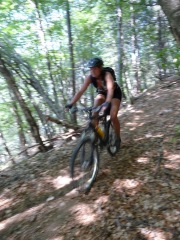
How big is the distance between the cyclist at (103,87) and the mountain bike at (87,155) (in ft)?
1.19

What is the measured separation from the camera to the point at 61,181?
18.4ft

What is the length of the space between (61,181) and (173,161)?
256cm

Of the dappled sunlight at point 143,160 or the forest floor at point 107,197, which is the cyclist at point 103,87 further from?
the forest floor at point 107,197

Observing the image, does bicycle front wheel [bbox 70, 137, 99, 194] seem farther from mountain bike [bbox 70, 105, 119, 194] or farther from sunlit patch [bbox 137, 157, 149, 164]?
sunlit patch [bbox 137, 157, 149, 164]

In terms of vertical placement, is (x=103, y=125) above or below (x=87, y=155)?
above

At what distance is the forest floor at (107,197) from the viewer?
378 centimetres

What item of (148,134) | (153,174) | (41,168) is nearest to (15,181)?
(41,168)

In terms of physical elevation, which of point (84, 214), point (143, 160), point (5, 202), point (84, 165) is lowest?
point (5, 202)

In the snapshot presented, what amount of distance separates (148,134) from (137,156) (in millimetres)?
1522

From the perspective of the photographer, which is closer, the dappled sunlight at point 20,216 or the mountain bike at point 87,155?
the dappled sunlight at point 20,216

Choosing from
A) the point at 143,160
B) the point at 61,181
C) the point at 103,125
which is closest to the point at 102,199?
the point at 61,181

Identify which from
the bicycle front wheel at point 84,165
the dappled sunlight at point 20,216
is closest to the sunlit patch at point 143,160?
the bicycle front wheel at point 84,165

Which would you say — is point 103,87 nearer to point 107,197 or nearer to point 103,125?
point 103,125

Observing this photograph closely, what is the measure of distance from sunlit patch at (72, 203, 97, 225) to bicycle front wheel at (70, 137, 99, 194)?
42cm
